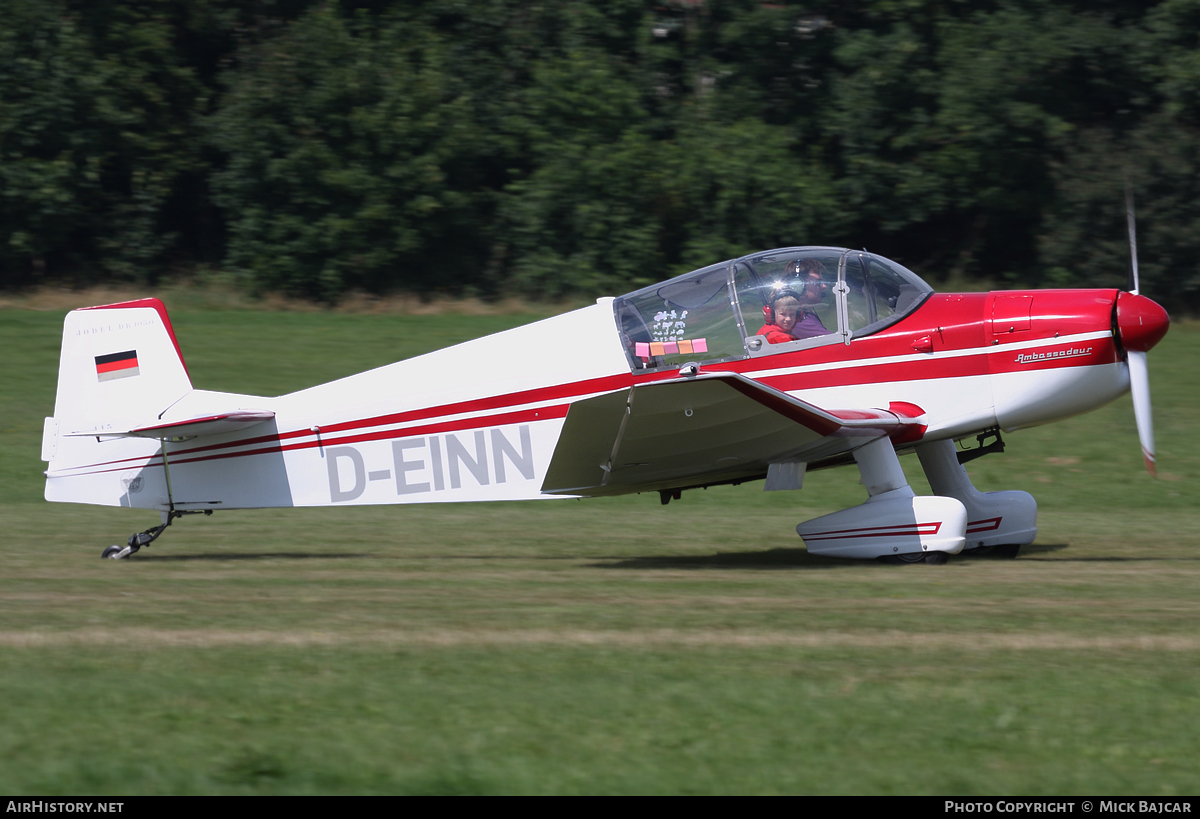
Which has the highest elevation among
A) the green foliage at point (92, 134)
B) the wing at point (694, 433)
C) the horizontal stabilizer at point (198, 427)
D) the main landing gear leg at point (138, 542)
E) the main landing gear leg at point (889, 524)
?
the green foliage at point (92, 134)

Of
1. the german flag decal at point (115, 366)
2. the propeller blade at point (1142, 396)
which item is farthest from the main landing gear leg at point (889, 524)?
the german flag decal at point (115, 366)

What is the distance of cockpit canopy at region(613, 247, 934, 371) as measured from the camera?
8.31 metres

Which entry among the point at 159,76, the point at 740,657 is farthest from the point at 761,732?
the point at 159,76

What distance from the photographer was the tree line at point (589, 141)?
83.4ft

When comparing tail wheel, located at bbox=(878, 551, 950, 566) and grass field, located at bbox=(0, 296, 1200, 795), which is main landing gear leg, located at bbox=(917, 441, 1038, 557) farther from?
tail wheel, located at bbox=(878, 551, 950, 566)

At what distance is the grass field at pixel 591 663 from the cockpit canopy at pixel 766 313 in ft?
5.15

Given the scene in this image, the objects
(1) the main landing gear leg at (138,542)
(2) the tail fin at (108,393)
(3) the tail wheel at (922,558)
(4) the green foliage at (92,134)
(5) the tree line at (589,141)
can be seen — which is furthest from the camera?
(4) the green foliage at (92,134)

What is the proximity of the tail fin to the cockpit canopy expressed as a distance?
3590 mm

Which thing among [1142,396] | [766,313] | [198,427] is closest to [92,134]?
[198,427]

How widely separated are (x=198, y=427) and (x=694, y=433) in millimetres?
3649

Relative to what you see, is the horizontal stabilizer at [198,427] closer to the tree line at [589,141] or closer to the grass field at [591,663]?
the grass field at [591,663]

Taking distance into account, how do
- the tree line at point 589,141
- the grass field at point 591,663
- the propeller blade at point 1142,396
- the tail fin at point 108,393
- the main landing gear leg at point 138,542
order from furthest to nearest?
1. the tree line at point 589,141
2. the main landing gear leg at point 138,542
3. the tail fin at point 108,393
4. the propeller blade at point 1142,396
5. the grass field at point 591,663

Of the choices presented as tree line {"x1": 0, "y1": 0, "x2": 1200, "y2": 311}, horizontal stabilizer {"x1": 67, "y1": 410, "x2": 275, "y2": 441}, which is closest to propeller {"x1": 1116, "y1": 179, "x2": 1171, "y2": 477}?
horizontal stabilizer {"x1": 67, "y1": 410, "x2": 275, "y2": 441}
